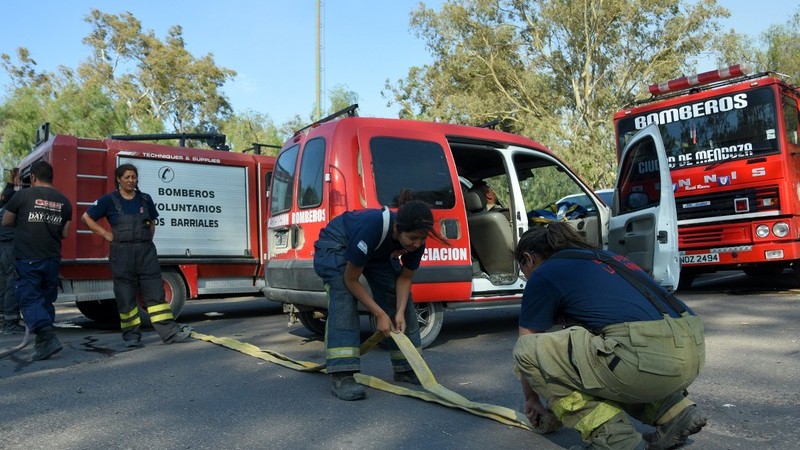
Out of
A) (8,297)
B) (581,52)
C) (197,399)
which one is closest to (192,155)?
(8,297)

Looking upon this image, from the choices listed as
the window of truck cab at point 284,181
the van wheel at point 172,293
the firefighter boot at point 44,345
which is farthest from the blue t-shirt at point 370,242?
the van wheel at point 172,293

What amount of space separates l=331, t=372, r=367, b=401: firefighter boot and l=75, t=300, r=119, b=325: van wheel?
536 cm

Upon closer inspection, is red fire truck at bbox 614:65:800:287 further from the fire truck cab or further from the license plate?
the fire truck cab

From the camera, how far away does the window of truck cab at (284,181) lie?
6.13 metres

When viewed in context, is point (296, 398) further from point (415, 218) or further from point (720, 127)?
point (720, 127)

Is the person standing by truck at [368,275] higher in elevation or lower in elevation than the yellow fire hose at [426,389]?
higher

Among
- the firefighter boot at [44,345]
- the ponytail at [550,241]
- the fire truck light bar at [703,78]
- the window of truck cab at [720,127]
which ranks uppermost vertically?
the fire truck light bar at [703,78]

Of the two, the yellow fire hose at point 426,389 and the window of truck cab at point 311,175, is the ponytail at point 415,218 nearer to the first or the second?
the yellow fire hose at point 426,389

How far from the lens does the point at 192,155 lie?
27.8 ft

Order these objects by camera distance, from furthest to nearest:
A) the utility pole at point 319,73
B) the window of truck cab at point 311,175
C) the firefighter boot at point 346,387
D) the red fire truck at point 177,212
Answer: the utility pole at point 319,73 → the red fire truck at point 177,212 → the window of truck cab at point 311,175 → the firefighter boot at point 346,387

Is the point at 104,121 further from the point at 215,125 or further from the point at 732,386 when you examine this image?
the point at 732,386

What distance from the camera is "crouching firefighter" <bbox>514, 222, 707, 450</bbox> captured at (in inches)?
103

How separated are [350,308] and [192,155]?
17.0 ft

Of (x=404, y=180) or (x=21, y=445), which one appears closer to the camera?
(x=21, y=445)
